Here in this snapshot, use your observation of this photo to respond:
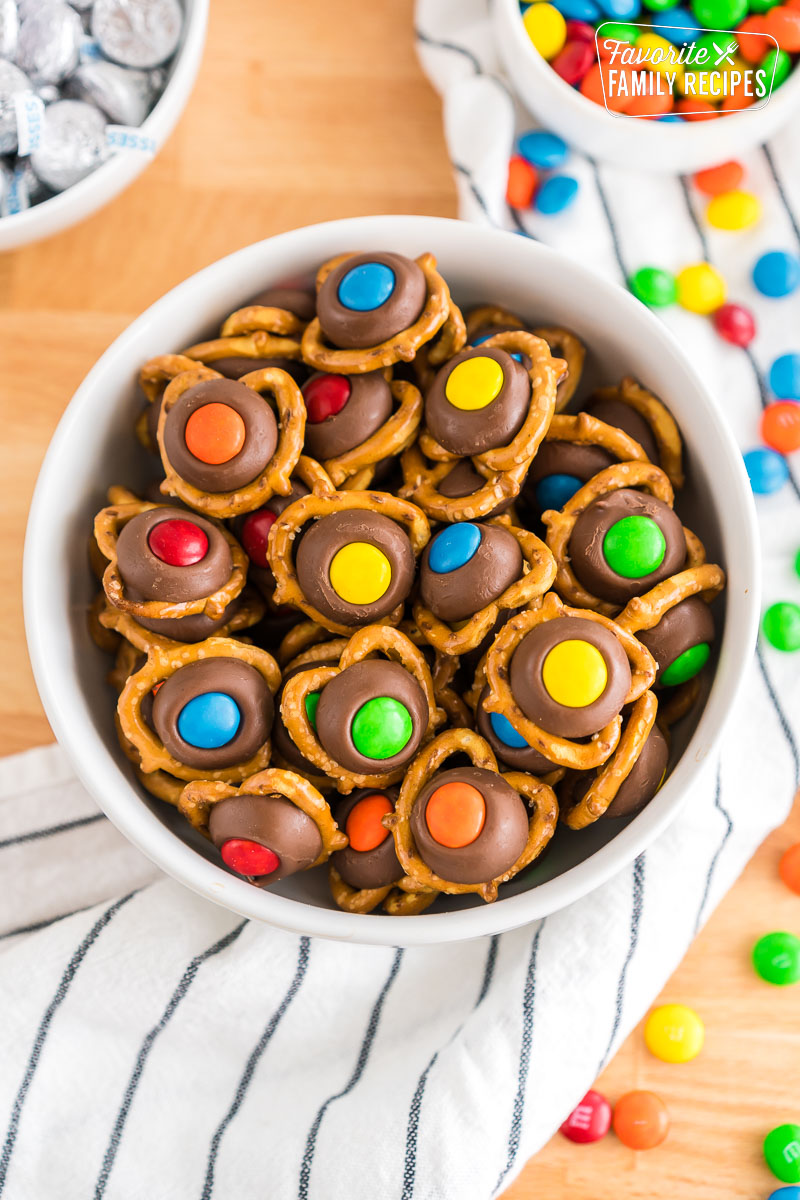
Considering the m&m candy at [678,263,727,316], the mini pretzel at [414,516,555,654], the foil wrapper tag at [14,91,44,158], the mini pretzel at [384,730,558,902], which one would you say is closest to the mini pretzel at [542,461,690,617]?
the mini pretzel at [414,516,555,654]

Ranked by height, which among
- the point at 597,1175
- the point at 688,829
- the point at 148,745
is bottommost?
the point at 597,1175

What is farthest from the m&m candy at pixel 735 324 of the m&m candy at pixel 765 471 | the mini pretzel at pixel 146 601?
the mini pretzel at pixel 146 601

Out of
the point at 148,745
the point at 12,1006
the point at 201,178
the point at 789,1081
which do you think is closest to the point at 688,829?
the point at 789,1081

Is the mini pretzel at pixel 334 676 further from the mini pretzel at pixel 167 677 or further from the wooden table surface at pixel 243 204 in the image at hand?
the wooden table surface at pixel 243 204

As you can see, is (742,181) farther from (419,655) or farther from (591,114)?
(419,655)

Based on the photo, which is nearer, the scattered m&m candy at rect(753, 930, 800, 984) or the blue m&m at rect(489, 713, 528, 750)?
the blue m&m at rect(489, 713, 528, 750)

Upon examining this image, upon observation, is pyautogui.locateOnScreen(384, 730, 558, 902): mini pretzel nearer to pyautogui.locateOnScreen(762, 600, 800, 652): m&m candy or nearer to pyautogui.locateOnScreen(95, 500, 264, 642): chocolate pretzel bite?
pyautogui.locateOnScreen(95, 500, 264, 642): chocolate pretzel bite
